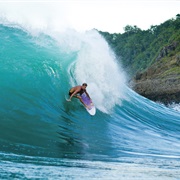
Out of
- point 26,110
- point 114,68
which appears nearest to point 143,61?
point 114,68

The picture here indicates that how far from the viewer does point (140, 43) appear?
114 m

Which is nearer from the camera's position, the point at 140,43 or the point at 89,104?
the point at 89,104

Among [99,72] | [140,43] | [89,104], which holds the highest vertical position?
[140,43]

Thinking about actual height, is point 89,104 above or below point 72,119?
above

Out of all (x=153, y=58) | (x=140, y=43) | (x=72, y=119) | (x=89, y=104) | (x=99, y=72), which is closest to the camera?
(x=72, y=119)

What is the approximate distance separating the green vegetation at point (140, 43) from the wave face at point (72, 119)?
Answer: 229ft

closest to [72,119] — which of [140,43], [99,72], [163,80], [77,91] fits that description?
[77,91]

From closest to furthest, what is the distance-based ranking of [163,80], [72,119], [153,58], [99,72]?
[72,119], [99,72], [163,80], [153,58]

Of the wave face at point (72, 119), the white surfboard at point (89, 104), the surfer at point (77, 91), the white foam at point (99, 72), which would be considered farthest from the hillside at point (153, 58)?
the surfer at point (77, 91)

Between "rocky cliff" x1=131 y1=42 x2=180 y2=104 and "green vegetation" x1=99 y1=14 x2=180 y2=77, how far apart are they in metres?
29.1

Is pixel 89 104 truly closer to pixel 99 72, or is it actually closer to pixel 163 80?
pixel 99 72

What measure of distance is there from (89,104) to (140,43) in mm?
101962

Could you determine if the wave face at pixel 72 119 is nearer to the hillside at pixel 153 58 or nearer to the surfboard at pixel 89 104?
the surfboard at pixel 89 104

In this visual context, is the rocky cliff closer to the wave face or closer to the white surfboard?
the wave face
